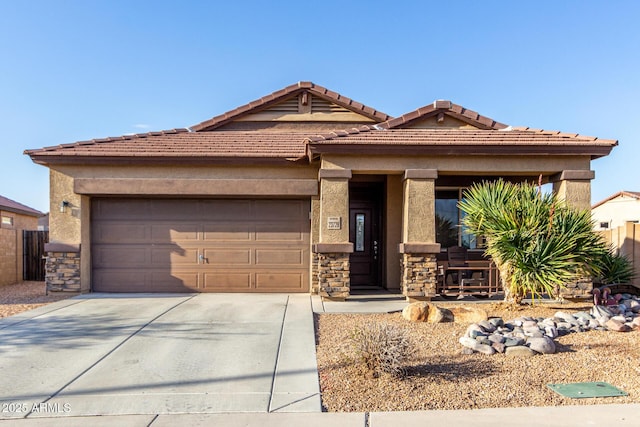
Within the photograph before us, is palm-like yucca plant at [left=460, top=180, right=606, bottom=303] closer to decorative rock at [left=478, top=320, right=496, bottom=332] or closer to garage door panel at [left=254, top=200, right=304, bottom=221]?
decorative rock at [left=478, top=320, right=496, bottom=332]

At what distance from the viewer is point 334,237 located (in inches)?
359

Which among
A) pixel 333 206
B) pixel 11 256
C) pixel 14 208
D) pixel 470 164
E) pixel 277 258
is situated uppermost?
pixel 470 164

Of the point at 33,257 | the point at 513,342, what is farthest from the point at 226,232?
the point at 33,257

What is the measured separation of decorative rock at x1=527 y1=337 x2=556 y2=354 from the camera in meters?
5.57

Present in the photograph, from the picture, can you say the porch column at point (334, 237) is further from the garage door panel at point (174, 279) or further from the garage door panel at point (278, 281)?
the garage door panel at point (174, 279)

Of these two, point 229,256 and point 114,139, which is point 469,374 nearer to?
point 229,256

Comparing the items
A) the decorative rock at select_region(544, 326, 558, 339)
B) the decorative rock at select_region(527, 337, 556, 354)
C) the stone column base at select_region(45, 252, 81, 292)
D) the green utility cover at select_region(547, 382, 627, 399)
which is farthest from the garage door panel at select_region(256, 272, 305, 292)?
the green utility cover at select_region(547, 382, 627, 399)

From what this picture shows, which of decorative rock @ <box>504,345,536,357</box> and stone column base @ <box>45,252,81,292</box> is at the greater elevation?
stone column base @ <box>45,252,81,292</box>

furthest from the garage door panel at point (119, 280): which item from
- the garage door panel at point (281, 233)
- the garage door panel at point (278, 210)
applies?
the garage door panel at point (278, 210)

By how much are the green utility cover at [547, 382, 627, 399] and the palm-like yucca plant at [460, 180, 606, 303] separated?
3150mm

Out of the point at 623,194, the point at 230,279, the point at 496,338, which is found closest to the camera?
the point at 496,338

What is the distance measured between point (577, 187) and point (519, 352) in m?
5.36

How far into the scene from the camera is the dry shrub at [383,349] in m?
4.68

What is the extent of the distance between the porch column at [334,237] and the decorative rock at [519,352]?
397cm
